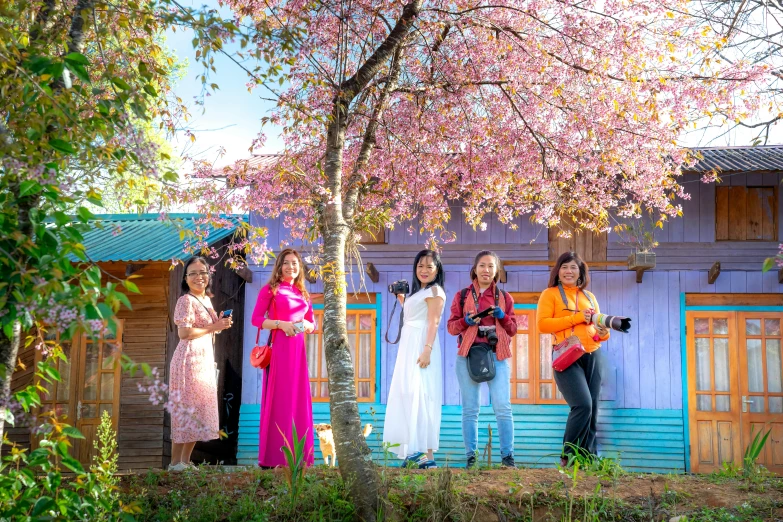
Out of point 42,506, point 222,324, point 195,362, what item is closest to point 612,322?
point 222,324

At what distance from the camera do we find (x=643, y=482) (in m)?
5.14

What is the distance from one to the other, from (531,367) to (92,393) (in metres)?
5.74

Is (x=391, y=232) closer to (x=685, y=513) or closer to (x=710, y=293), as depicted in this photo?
(x=710, y=293)

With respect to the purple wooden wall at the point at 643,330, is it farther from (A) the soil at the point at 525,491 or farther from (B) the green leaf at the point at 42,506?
(B) the green leaf at the point at 42,506

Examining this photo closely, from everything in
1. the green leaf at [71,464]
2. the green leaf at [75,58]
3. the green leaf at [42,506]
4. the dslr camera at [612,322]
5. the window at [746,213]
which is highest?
the window at [746,213]

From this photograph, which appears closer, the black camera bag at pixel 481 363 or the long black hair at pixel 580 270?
the black camera bag at pixel 481 363

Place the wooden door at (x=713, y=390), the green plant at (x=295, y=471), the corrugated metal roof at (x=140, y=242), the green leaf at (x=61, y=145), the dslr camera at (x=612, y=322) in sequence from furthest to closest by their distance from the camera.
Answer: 1. the wooden door at (x=713, y=390)
2. the corrugated metal roof at (x=140, y=242)
3. the dslr camera at (x=612, y=322)
4. the green plant at (x=295, y=471)
5. the green leaf at (x=61, y=145)

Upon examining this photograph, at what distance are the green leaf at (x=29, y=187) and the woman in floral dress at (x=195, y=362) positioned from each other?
3.36 meters

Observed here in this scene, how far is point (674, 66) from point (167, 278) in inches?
264

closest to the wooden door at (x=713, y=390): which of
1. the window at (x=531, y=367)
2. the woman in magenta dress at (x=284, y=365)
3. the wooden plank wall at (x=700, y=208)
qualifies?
the wooden plank wall at (x=700, y=208)

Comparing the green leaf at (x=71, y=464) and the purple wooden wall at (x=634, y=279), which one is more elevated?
the purple wooden wall at (x=634, y=279)

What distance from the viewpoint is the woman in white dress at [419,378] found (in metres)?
6.15

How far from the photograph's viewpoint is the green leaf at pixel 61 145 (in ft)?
9.92

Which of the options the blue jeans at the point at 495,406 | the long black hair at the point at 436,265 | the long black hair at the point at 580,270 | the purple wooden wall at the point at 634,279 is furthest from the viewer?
the purple wooden wall at the point at 634,279
